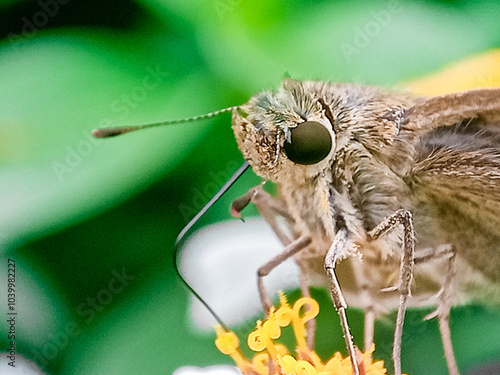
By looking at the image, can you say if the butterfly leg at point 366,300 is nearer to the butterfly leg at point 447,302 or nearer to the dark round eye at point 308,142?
the butterfly leg at point 447,302

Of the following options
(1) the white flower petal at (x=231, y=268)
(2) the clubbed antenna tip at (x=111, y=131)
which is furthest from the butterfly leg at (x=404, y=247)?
(2) the clubbed antenna tip at (x=111, y=131)

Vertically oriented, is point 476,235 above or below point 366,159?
below

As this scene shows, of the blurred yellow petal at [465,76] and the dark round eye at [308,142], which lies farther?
the blurred yellow petal at [465,76]

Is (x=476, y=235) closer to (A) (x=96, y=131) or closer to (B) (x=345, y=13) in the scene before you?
(B) (x=345, y=13)

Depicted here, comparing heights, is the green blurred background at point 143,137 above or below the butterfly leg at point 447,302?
above

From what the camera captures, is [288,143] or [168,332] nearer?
[288,143]

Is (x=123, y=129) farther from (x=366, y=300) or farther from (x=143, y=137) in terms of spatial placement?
(x=366, y=300)

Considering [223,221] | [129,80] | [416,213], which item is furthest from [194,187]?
[416,213]

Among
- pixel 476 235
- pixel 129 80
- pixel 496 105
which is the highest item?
pixel 129 80
